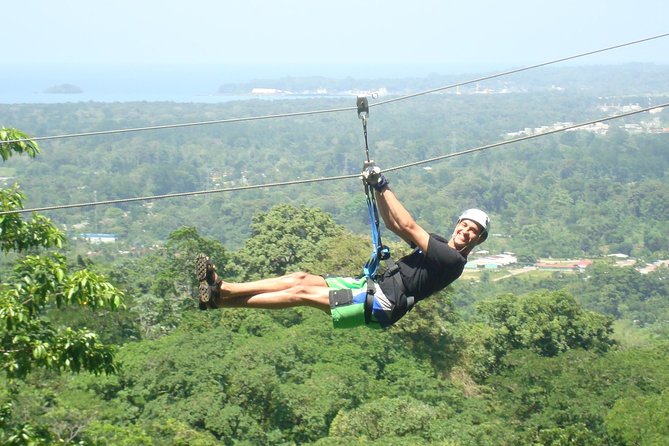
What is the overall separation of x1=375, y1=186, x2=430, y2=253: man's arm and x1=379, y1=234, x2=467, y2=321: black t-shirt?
0.21 feet

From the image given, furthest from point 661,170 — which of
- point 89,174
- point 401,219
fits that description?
point 401,219

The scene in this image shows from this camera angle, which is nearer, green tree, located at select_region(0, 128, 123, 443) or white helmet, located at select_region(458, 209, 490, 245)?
green tree, located at select_region(0, 128, 123, 443)

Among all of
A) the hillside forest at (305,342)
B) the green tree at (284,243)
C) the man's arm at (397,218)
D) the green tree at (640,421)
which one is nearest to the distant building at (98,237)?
the hillside forest at (305,342)

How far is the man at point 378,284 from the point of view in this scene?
4656mm

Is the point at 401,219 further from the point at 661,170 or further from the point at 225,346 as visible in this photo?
the point at 661,170

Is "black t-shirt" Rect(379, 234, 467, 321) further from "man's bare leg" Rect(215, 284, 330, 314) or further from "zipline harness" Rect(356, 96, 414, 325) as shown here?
"man's bare leg" Rect(215, 284, 330, 314)

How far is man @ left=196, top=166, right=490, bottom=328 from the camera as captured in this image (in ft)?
15.3

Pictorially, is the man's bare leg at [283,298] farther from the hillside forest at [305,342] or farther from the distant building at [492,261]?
the distant building at [492,261]

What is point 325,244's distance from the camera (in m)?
23.7

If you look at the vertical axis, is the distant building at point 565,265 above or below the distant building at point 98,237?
below

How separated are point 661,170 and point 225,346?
92.1 m

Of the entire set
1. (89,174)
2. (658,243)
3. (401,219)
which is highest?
(401,219)

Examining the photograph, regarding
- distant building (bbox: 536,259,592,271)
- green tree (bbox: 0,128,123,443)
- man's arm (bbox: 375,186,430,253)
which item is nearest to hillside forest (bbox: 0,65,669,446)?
green tree (bbox: 0,128,123,443)

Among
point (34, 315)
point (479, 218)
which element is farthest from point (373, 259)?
point (34, 315)
